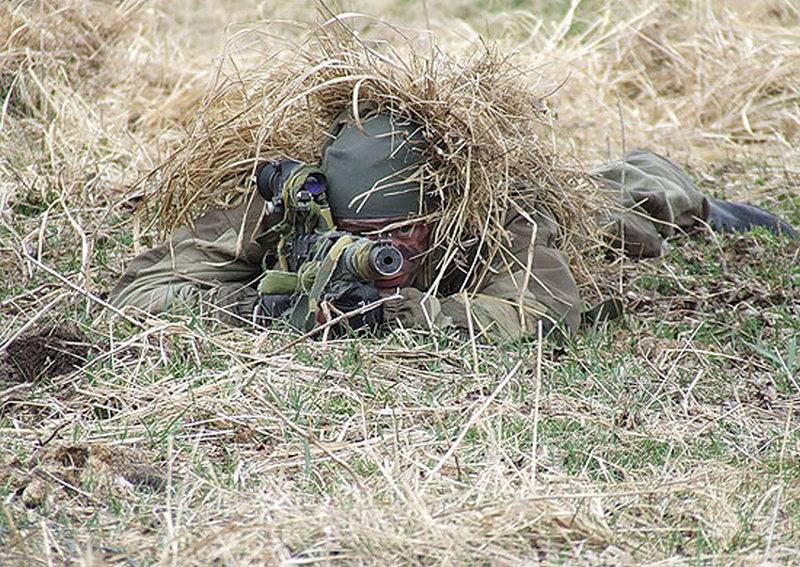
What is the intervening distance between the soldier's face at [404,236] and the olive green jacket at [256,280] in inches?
4.7

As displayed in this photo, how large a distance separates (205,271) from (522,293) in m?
1.07

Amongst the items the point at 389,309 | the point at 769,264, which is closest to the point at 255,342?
the point at 389,309

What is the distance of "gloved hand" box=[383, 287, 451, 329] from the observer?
4184 mm

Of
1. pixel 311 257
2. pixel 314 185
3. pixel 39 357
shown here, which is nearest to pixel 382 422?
pixel 311 257

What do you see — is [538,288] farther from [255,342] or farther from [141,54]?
[141,54]

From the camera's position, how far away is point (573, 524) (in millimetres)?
2906

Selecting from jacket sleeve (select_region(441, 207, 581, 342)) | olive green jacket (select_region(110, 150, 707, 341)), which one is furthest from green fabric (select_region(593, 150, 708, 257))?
jacket sleeve (select_region(441, 207, 581, 342))

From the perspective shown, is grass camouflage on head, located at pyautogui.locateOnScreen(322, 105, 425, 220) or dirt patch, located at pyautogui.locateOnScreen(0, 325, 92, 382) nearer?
dirt patch, located at pyautogui.locateOnScreen(0, 325, 92, 382)

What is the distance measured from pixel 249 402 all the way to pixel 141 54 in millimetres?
4432

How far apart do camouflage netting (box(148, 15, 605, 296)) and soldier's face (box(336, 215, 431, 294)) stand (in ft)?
0.21

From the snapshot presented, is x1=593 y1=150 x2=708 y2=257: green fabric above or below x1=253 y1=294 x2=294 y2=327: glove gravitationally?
below

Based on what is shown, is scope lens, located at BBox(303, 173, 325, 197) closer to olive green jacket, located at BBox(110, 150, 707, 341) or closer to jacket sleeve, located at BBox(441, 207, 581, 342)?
olive green jacket, located at BBox(110, 150, 707, 341)

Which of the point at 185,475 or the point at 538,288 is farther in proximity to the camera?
the point at 538,288

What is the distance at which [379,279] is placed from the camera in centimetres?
408
